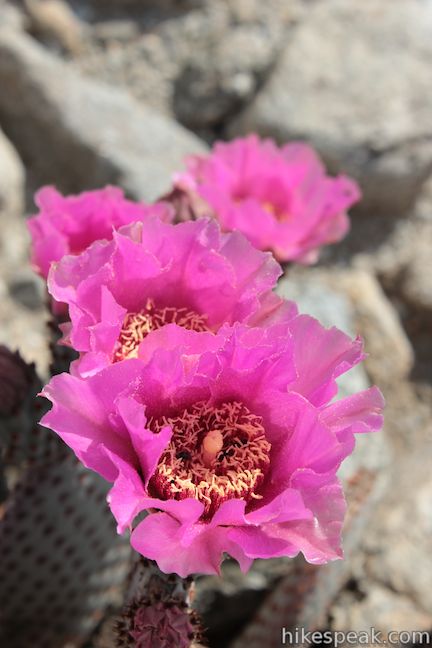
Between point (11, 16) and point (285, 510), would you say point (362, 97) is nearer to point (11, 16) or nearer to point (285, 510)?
point (11, 16)

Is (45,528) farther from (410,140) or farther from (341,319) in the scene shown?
(410,140)

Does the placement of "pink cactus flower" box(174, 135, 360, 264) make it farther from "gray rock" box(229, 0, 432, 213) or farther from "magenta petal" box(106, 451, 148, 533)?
"gray rock" box(229, 0, 432, 213)

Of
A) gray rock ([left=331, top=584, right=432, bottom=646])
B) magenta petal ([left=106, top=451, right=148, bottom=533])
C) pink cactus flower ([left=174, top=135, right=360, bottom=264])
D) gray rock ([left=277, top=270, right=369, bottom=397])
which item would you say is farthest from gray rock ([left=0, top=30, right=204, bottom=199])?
magenta petal ([left=106, top=451, right=148, bottom=533])

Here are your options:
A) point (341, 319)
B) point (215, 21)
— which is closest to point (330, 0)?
point (215, 21)

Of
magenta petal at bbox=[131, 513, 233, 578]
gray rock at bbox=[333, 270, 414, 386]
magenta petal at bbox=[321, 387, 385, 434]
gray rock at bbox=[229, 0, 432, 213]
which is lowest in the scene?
gray rock at bbox=[333, 270, 414, 386]

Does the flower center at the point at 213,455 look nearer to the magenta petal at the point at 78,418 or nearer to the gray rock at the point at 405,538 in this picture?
the magenta petal at the point at 78,418

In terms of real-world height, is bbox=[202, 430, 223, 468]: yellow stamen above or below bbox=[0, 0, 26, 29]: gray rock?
above

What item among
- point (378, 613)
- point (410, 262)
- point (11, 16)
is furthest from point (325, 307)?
point (11, 16)

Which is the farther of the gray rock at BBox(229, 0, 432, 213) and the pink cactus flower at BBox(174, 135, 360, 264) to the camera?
the gray rock at BBox(229, 0, 432, 213)
